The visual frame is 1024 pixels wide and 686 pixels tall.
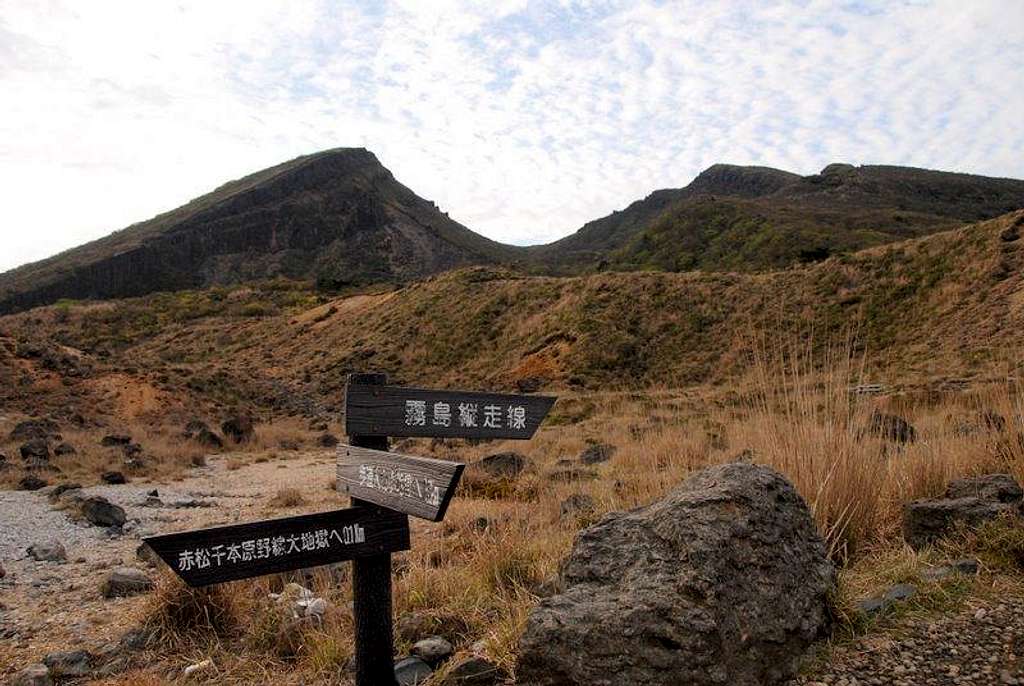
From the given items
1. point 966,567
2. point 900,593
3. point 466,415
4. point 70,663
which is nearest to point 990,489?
point 966,567

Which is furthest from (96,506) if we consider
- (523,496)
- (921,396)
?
(921,396)

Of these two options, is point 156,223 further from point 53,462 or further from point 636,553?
point 636,553

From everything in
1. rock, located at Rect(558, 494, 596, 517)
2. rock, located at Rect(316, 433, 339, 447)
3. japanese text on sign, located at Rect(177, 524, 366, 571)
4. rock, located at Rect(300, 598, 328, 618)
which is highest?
japanese text on sign, located at Rect(177, 524, 366, 571)

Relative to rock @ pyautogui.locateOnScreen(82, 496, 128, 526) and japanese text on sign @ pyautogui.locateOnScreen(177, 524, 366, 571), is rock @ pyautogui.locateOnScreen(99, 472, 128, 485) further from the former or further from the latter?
japanese text on sign @ pyautogui.locateOnScreen(177, 524, 366, 571)

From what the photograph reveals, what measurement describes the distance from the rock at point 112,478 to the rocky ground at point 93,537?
0.20 m

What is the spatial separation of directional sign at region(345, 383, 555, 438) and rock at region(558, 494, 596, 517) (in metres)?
2.53

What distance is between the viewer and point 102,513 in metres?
8.55

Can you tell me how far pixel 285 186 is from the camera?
324ft

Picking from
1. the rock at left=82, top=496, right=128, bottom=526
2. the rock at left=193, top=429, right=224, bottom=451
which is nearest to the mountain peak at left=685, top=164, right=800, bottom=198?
the rock at left=193, top=429, right=224, bottom=451

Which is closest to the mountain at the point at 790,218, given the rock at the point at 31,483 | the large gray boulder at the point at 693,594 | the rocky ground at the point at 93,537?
the rocky ground at the point at 93,537

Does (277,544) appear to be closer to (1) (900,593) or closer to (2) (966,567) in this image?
(1) (900,593)

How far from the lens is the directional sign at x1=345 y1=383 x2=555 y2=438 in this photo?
323cm

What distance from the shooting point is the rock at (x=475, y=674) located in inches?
124

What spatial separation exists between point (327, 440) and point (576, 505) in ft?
48.8
